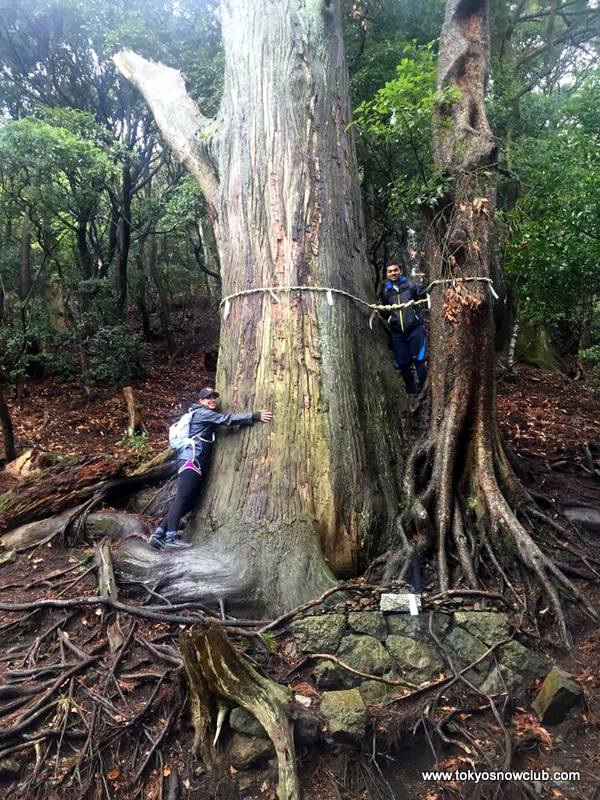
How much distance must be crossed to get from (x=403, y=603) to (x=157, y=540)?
227 cm

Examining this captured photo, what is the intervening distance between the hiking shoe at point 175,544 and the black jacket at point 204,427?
2.35 feet

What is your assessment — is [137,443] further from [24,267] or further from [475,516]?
[24,267]

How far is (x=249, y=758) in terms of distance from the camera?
3193 mm

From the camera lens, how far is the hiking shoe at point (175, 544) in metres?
4.90

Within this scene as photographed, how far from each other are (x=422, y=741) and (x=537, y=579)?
5.50 ft

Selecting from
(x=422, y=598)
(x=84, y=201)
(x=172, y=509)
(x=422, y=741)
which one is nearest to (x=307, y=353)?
(x=172, y=509)

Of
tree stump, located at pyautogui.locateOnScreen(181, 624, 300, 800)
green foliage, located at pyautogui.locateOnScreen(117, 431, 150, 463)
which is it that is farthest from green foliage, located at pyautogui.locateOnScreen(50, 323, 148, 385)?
tree stump, located at pyautogui.locateOnScreen(181, 624, 300, 800)

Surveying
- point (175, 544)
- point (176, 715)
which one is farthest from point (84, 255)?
point (176, 715)

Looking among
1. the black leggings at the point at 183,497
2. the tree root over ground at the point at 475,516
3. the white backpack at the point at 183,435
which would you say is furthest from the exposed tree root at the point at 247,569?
the white backpack at the point at 183,435

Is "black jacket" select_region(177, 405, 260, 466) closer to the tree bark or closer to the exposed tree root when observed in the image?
the exposed tree root

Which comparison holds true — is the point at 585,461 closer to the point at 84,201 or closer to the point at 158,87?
the point at 158,87

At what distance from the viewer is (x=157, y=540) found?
16.6 feet

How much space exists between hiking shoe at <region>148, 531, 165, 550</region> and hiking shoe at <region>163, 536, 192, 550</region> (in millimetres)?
40

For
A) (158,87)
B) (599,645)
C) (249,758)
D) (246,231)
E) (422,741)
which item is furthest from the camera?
(158,87)
